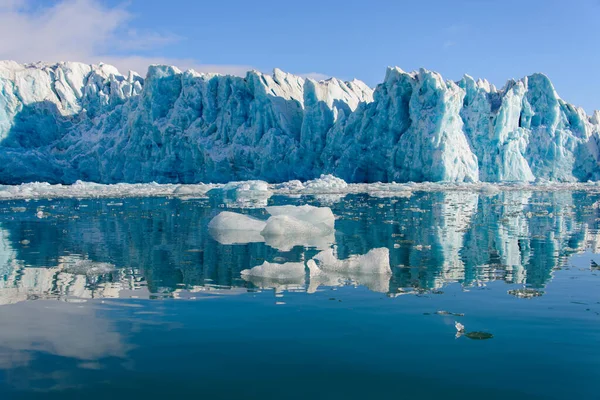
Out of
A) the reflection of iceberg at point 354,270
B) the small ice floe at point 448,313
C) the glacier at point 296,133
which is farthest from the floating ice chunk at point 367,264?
the glacier at point 296,133

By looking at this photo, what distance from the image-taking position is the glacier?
34281 millimetres

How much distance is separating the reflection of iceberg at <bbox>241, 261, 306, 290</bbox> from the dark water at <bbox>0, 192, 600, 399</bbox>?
107 mm

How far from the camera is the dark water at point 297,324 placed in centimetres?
347

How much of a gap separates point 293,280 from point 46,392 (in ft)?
11.4

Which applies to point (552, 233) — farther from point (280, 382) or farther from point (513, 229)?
point (280, 382)

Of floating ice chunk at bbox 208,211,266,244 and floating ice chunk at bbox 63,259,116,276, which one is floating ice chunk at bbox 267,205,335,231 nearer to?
floating ice chunk at bbox 208,211,266,244

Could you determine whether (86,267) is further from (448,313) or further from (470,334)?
(470,334)

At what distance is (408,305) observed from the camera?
525cm

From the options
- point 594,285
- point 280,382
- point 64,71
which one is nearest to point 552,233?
point 594,285

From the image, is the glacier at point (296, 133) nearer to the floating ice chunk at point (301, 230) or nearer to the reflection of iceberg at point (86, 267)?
the floating ice chunk at point (301, 230)

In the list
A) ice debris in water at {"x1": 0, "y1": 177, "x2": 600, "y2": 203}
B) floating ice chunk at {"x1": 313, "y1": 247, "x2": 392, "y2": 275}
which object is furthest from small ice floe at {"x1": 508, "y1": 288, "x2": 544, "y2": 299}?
ice debris in water at {"x1": 0, "y1": 177, "x2": 600, "y2": 203}

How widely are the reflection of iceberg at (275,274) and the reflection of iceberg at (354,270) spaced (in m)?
0.17

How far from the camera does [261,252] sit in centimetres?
866

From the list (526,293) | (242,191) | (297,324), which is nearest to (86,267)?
(297,324)
